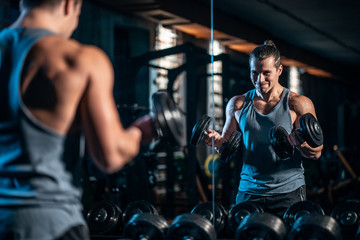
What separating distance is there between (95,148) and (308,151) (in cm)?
143

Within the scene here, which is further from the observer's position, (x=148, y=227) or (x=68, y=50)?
(x=148, y=227)

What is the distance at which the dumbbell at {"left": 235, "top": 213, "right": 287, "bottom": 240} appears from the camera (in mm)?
1642

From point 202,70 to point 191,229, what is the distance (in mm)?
5151

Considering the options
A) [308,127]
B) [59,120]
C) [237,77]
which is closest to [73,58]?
[59,120]

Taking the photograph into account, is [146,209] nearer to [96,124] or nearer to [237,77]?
[96,124]

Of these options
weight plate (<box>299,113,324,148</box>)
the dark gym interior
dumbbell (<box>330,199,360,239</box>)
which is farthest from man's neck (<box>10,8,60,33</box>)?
dumbbell (<box>330,199,360,239</box>)

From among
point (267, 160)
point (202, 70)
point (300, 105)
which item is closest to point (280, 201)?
point (267, 160)

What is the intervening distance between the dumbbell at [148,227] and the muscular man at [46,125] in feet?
2.30

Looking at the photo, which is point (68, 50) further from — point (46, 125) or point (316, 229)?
point (316, 229)

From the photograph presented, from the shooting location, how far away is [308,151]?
7.20 feet

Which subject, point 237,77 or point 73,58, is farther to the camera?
point 237,77

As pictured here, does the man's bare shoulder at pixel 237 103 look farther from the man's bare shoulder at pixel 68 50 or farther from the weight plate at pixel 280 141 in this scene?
the man's bare shoulder at pixel 68 50

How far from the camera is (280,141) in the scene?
202cm

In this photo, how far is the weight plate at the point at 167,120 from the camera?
1.27 meters
